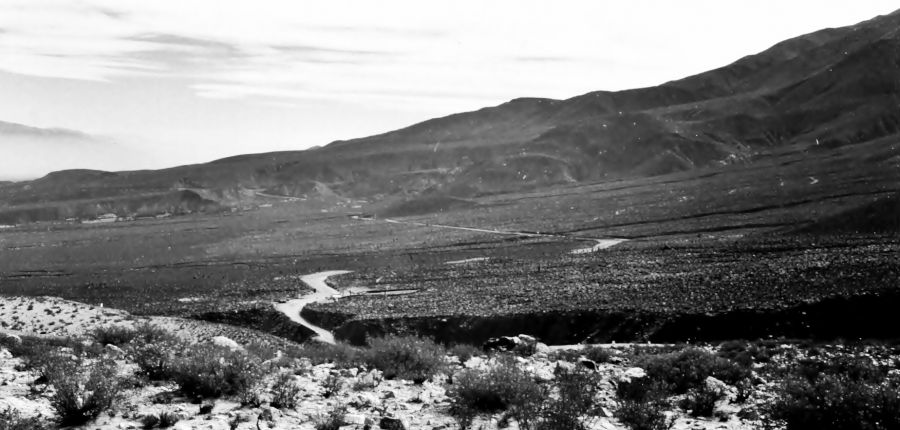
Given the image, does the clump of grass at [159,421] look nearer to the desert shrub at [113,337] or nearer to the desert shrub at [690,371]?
the desert shrub at [690,371]

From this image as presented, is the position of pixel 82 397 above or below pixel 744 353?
above

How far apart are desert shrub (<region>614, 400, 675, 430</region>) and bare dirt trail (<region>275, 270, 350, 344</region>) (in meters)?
27.5

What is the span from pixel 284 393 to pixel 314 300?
128 ft

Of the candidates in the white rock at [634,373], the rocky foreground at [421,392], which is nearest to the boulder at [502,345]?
the rocky foreground at [421,392]

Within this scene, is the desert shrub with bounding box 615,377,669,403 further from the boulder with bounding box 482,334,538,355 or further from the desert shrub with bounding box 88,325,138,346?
the desert shrub with bounding box 88,325,138,346

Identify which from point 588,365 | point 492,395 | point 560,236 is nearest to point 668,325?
point 588,365

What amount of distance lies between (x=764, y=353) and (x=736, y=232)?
50.9 metres

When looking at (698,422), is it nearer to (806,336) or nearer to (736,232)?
(806,336)

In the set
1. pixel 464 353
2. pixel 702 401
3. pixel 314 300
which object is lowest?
pixel 314 300

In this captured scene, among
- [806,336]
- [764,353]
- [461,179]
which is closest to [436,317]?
[806,336]

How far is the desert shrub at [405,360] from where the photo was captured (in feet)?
52.6

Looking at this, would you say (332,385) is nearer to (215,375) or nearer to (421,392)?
(421,392)

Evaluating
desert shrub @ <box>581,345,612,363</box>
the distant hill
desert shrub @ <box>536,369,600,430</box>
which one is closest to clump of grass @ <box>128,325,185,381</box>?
desert shrub @ <box>536,369,600,430</box>

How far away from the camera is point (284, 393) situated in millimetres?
13016
